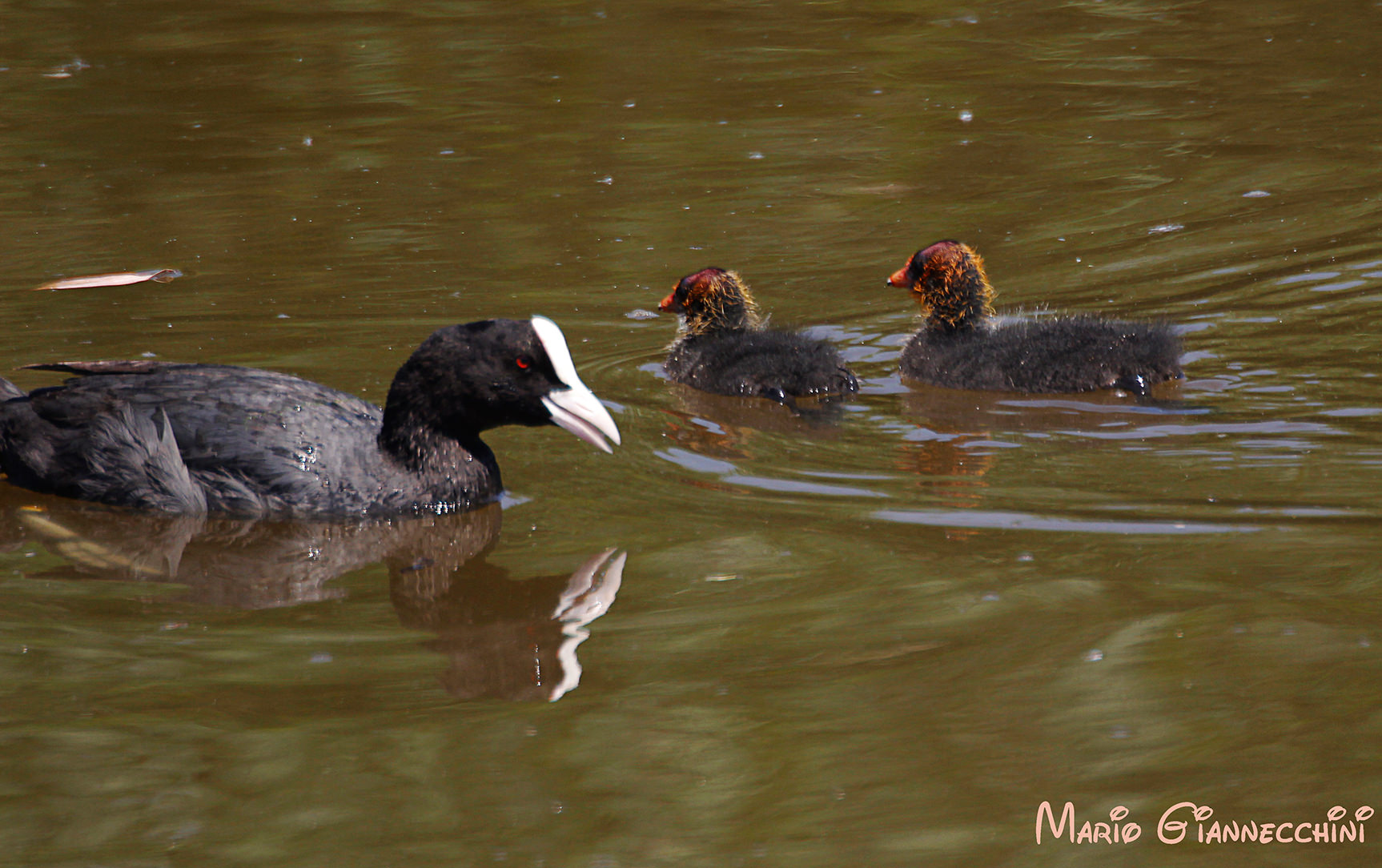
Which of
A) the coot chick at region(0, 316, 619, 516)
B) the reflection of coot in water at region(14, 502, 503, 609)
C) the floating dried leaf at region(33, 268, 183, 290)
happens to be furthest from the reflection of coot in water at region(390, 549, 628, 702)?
the floating dried leaf at region(33, 268, 183, 290)

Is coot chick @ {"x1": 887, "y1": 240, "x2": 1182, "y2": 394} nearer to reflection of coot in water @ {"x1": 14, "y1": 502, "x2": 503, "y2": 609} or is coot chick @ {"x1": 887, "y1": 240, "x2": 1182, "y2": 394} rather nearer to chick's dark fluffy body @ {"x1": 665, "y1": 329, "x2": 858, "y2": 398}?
chick's dark fluffy body @ {"x1": 665, "y1": 329, "x2": 858, "y2": 398}

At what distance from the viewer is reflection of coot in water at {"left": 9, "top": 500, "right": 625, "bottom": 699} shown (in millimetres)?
4375

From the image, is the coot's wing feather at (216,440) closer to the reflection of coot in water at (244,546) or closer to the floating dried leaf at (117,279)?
the reflection of coot in water at (244,546)

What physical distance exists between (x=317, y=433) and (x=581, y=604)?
133 cm

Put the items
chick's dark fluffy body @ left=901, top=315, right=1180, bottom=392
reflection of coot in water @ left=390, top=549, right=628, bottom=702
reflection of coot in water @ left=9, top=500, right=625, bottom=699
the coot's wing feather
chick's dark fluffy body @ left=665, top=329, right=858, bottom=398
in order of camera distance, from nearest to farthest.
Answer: reflection of coot in water @ left=390, top=549, right=628, bottom=702, reflection of coot in water @ left=9, top=500, right=625, bottom=699, the coot's wing feather, chick's dark fluffy body @ left=901, top=315, right=1180, bottom=392, chick's dark fluffy body @ left=665, top=329, right=858, bottom=398

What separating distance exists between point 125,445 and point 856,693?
2.84 metres

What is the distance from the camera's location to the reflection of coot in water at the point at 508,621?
4.19 meters

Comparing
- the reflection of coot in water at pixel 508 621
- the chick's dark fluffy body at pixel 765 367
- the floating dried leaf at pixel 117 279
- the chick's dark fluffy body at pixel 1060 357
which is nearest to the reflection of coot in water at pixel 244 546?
the reflection of coot in water at pixel 508 621

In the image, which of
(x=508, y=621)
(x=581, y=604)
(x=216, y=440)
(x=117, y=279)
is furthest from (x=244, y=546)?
(x=117, y=279)

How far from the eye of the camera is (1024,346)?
6918 millimetres

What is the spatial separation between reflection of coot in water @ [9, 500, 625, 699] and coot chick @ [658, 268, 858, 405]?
1.82 meters

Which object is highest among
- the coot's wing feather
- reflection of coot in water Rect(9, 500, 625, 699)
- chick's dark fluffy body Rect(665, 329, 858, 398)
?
the coot's wing feather

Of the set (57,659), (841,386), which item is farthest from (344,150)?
(57,659)

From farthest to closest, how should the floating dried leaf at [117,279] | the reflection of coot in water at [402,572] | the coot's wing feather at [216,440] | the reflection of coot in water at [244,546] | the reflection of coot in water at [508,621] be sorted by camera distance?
the floating dried leaf at [117,279], the coot's wing feather at [216,440], the reflection of coot in water at [244,546], the reflection of coot in water at [402,572], the reflection of coot in water at [508,621]
